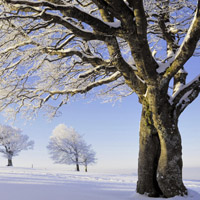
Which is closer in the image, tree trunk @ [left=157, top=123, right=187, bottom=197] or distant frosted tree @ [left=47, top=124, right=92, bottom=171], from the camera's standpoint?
tree trunk @ [left=157, top=123, right=187, bottom=197]

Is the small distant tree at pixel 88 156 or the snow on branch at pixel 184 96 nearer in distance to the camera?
the snow on branch at pixel 184 96

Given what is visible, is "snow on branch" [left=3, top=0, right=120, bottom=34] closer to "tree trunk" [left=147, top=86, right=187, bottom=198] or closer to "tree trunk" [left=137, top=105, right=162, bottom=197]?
"tree trunk" [left=147, top=86, right=187, bottom=198]

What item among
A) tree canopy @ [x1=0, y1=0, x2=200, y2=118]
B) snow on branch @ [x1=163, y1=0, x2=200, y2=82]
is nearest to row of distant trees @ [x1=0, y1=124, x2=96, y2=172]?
tree canopy @ [x1=0, y1=0, x2=200, y2=118]

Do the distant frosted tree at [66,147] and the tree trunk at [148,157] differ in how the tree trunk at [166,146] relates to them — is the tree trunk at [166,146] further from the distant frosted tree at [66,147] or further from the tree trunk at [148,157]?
the distant frosted tree at [66,147]

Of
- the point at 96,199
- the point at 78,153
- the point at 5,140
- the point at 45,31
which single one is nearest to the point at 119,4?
the point at 45,31

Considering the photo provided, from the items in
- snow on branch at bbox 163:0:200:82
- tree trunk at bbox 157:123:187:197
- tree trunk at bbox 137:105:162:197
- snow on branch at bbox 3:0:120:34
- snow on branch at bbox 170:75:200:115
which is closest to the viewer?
snow on branch at bbox 3:0:120:34

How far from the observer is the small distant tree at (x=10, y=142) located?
1441 inches

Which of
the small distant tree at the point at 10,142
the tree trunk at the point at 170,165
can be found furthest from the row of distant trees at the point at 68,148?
the tree trunk at the point at 170,165

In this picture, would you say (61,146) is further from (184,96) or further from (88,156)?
(184,96)

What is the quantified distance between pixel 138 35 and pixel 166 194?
429 cm

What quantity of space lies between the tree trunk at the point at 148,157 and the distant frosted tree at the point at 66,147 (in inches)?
1195

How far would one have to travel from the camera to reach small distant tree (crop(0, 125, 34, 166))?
36.6 m

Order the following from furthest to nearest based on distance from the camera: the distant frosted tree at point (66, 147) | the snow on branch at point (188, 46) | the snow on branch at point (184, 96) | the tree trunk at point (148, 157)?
the distant frosted tree at point (66, 147) → the snow on branch at point (184, 96) → the tree trunk at point (148, 157) → the snow on branch at point (188, 46)

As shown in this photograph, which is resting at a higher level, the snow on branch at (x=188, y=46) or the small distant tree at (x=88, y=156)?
the snow on branch at (x=188, y=46)
